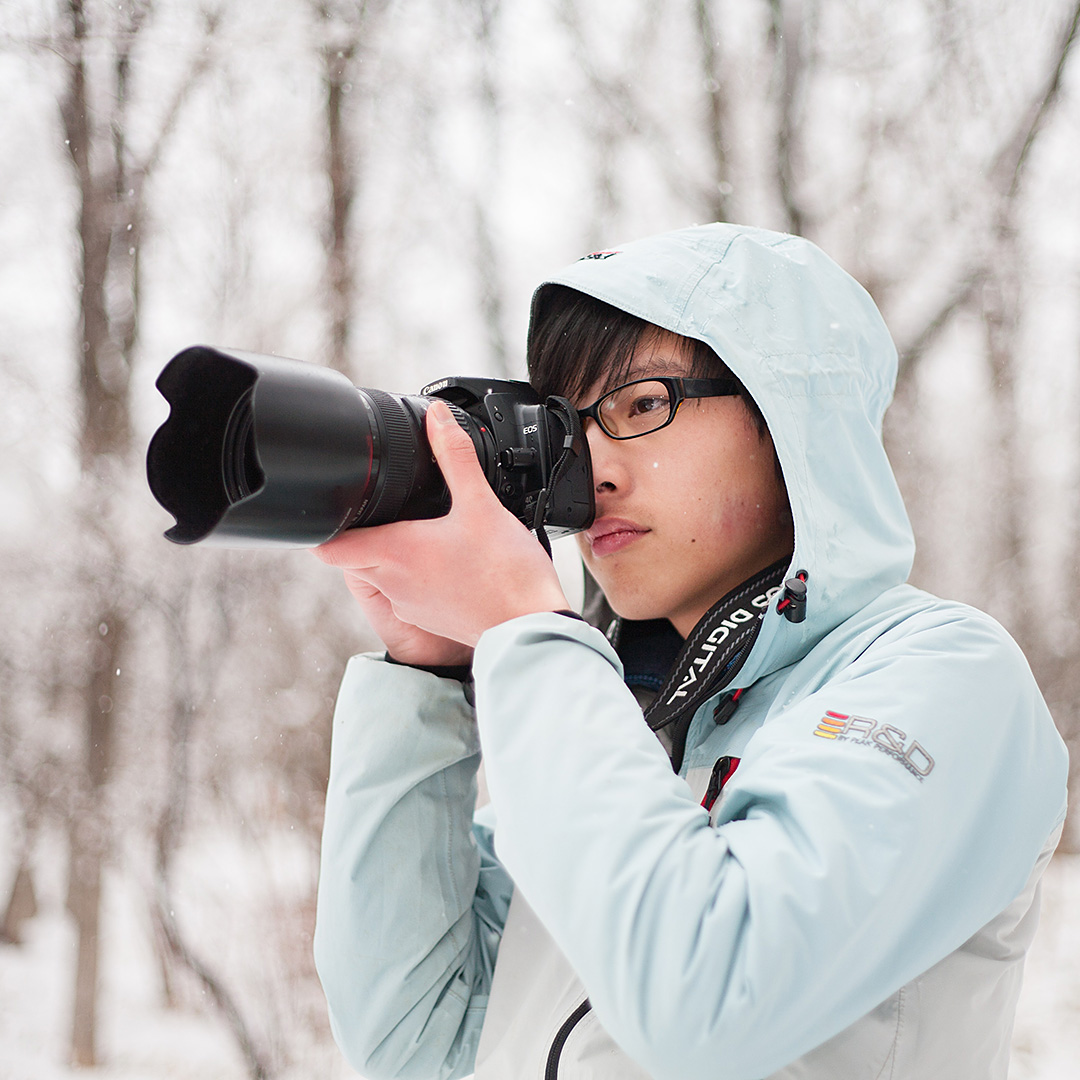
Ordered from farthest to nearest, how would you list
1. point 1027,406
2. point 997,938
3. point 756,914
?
point 1027,406 → point 997,938 → point 756,914

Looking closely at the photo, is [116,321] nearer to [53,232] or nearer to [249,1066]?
[53,232]

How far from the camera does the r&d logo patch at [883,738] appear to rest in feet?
1.44

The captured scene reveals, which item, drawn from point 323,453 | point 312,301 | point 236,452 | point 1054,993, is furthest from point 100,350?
point 1054,993

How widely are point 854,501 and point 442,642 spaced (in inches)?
13.3

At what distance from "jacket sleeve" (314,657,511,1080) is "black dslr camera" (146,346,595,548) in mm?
187

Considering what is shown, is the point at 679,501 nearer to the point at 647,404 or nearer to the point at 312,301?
the point at 647,404

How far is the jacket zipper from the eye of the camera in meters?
0.59

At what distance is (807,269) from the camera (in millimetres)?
684

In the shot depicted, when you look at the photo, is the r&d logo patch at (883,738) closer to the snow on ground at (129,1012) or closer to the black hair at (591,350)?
the black hair at (591,350)

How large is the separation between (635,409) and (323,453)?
0.84ft

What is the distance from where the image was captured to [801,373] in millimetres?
637

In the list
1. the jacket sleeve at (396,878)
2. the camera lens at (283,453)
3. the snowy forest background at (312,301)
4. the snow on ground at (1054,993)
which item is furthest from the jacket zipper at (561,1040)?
the snow on ground at (1054,993)

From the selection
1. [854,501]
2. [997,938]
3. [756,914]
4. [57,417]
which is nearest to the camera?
[756,914]

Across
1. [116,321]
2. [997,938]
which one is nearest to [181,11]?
[116,321]
